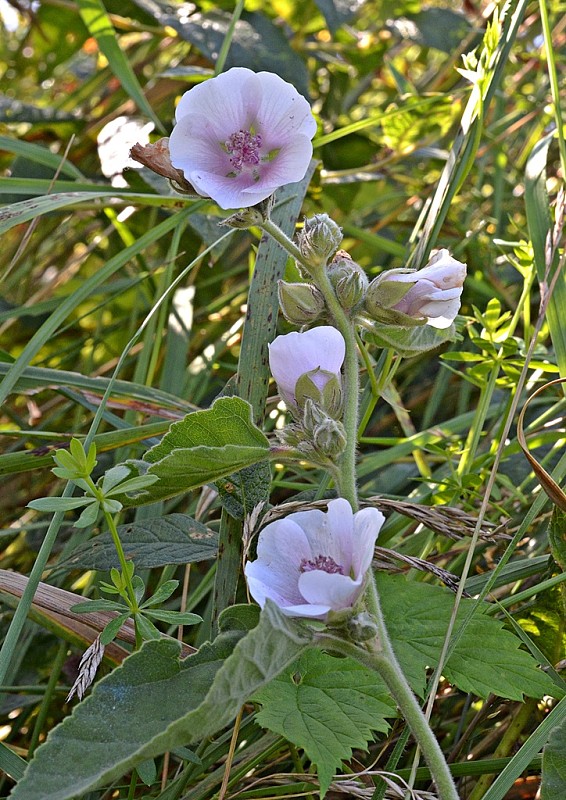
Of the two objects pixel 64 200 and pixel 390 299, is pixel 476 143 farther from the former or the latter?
pixel 64 200

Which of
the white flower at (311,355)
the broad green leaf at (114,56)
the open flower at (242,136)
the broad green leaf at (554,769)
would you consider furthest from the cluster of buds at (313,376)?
the broad green leaf at (114,56)

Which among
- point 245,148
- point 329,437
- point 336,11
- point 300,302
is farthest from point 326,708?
point 336,11

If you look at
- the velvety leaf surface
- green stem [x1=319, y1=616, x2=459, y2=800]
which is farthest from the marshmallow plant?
the velvety leaf surface

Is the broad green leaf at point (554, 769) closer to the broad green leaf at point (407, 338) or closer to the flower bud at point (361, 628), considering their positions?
the flower bud at point (361, 628)

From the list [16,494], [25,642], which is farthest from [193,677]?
[16,494]

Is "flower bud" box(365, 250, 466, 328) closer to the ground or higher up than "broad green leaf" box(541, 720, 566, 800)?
higher up

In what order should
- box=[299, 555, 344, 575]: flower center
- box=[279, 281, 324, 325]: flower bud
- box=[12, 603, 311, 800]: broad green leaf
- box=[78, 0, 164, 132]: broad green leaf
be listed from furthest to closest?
box=[78, 0, 164, 132]: broad green leaf → box=[279, 281, 324, 325]: flower bud → box=[299, 555, 344, 575]: flower center → box=[12, 603, 311, 800]: broad green leaf

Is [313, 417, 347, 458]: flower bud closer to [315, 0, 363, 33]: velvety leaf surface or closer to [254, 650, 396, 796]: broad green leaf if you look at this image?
[254, 650, 396, 796]: broad green leaf
